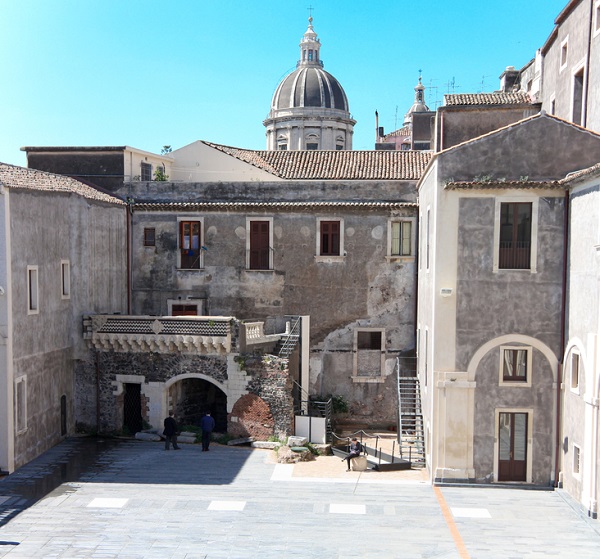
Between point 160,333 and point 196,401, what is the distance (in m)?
3.87

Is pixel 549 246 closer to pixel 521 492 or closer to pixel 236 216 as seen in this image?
pixel 521 492

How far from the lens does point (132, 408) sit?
1043 inches

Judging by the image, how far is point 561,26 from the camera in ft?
88.3

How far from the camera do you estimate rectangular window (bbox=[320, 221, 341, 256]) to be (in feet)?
91.8

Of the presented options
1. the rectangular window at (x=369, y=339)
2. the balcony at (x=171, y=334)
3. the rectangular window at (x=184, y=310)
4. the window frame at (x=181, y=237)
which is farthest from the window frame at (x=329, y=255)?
the rectangular window at (x=184, y=310)

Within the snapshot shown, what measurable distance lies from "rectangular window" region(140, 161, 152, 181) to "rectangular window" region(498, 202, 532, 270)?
1784cm

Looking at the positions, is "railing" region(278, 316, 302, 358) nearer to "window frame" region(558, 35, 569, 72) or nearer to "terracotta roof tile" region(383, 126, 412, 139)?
"window frame" region(558, 35, 569, 72)

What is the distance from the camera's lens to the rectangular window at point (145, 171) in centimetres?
3177

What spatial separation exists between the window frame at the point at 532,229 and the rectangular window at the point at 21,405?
15.0 meters

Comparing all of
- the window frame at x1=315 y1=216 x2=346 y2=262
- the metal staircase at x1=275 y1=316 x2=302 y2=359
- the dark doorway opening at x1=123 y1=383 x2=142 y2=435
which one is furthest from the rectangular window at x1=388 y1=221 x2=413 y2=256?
the dark doorway opening at x1=123 y1=383 x2=142 y2=435

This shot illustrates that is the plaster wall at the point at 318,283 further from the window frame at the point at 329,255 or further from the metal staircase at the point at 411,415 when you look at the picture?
the metal staircase at the point at 411,415

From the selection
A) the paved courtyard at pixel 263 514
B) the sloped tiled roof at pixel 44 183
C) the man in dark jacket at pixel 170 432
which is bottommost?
the paved courtyard at pixel 263 514

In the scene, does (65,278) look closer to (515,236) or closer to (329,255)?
(329,255)

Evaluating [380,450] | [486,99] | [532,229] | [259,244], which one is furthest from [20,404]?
[486,99]
